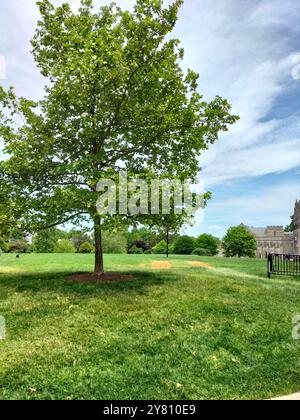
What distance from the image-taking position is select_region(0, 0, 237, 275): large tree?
1130 cm

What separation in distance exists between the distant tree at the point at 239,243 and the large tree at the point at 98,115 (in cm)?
6141

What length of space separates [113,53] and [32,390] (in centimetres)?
904

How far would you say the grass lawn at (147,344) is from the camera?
539cm

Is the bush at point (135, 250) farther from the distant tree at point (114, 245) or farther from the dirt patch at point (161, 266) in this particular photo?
the dirt patch at point (161, 266)

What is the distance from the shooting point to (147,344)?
677 centimetres

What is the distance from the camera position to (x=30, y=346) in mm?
6633

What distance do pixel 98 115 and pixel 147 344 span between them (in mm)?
8083

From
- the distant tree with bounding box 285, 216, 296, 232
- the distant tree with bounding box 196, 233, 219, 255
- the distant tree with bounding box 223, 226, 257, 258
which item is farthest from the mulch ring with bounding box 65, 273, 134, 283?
the distant tree with bounding box 285, 216, 296, 232

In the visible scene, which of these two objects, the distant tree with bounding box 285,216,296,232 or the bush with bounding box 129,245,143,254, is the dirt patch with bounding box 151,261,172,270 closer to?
the bush with bounding box 129,245,143,254

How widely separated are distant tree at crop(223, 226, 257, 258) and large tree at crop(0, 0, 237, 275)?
61.4 metres

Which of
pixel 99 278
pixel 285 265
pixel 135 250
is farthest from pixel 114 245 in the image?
pixel 99 278

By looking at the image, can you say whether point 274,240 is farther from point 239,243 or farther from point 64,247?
point 64,247

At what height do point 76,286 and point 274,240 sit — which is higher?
point 274,240
